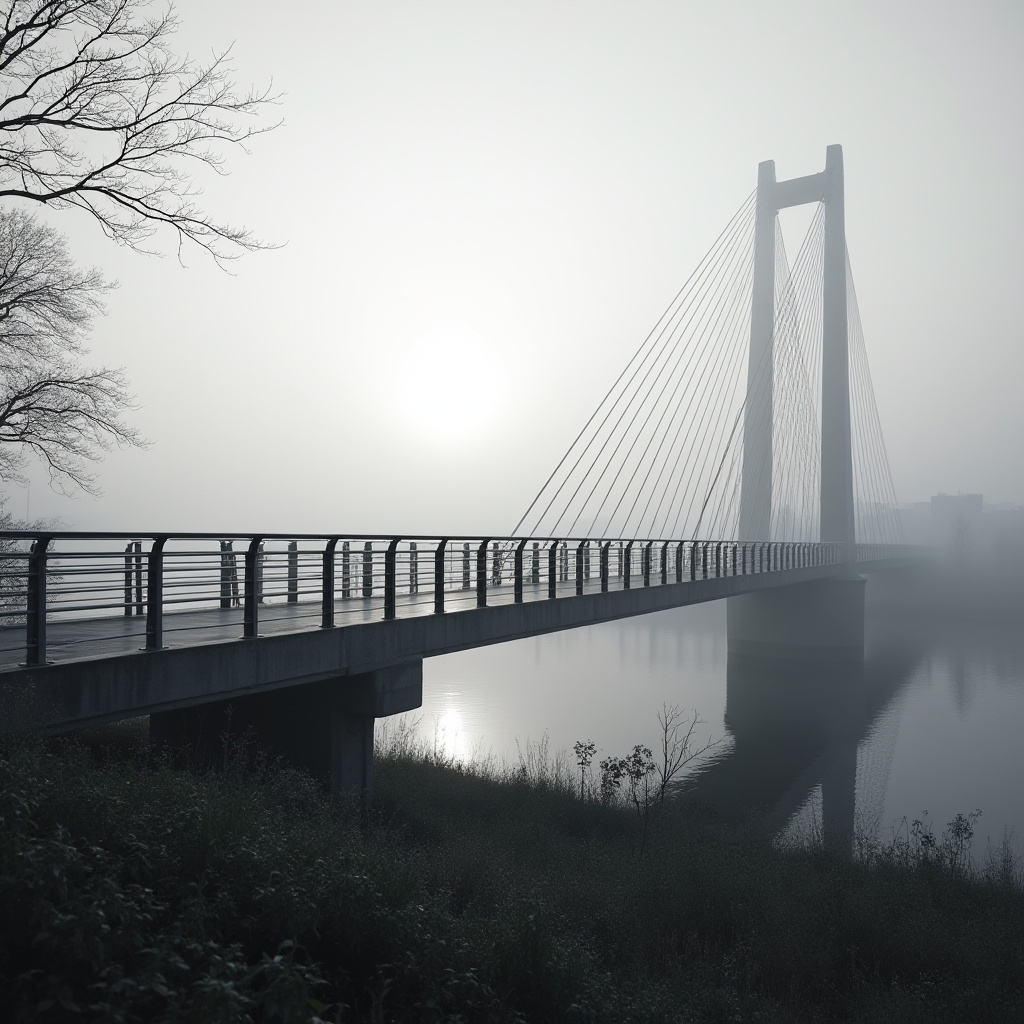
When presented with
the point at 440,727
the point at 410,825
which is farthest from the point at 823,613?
the point at 410,825

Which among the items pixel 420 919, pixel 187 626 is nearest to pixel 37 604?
pixel 187 626

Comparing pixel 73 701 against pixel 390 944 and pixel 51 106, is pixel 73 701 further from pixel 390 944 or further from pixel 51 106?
pixel 51 106

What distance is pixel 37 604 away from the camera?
6.97 m

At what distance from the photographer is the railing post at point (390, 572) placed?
1118cm

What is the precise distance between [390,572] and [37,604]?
484cm

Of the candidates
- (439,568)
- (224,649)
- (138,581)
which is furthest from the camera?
(439,568)

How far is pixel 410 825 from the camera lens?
1196 cm

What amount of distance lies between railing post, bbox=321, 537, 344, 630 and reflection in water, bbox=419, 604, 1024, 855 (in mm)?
10758

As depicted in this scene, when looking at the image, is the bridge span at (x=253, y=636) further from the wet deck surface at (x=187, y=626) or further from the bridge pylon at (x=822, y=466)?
the bridge pylon at (x=822, y=466)

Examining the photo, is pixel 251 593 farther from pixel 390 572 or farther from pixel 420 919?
pixel 420 919

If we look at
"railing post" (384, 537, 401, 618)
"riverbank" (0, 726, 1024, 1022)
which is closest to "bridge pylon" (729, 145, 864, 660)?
"riverbank" (0, 726, 1024, 1022)

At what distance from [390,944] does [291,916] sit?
66 cm

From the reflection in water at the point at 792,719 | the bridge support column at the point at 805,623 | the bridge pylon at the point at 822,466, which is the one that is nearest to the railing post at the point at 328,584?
the reflection in water at the point at 792,719

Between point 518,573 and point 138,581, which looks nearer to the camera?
point 138,581
